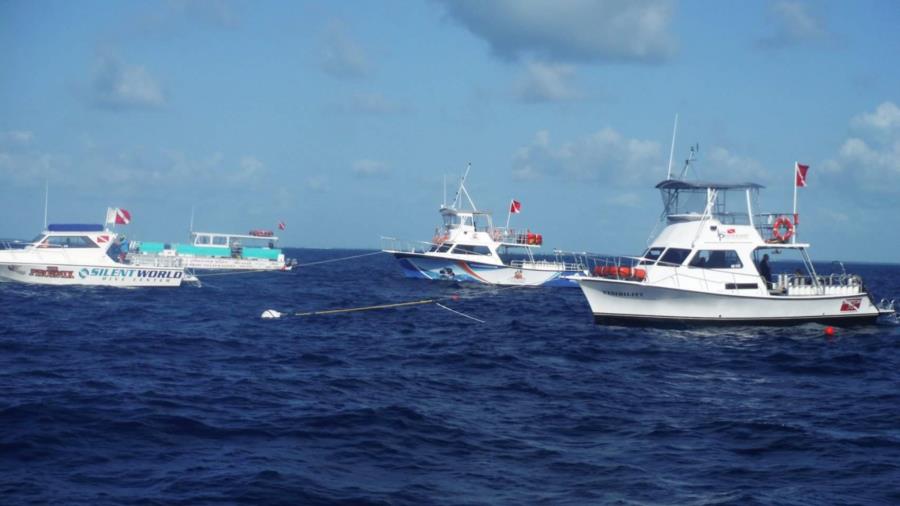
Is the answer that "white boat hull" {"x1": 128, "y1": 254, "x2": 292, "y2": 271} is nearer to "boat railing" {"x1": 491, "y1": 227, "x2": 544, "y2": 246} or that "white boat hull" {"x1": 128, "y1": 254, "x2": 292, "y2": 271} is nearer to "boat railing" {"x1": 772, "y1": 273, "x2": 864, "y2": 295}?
"boat railing" {"x1": 491, "y1": 227, "x2": 544, "y2": 246}

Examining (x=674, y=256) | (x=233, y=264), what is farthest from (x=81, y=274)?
(x=233, y=264)

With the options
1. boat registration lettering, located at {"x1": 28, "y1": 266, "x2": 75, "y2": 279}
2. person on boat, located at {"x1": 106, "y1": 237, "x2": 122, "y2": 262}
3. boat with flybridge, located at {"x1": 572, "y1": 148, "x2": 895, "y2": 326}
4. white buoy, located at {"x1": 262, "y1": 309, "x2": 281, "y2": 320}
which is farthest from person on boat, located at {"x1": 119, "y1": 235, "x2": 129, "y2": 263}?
boat with flybridge, located at {"x1": 572, "y1": 148, "x2": 895, "y2": 326}

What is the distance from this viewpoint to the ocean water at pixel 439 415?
400 inches

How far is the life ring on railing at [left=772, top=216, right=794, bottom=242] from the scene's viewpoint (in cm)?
2928

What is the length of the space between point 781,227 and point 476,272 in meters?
26.4

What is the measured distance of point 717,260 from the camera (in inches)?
1104

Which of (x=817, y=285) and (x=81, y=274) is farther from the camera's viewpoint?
(x=81, y=274)

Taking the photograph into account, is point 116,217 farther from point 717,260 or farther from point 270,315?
point 717,260

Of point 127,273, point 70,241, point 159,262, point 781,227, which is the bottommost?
point 127,273

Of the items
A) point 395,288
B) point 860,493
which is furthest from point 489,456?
point 395,288

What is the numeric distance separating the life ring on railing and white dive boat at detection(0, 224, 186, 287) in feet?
100

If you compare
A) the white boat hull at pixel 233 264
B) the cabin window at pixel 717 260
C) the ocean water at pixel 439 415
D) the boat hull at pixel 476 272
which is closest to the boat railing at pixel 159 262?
the boat hull at pixel 476 272

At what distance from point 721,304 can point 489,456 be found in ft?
58.4

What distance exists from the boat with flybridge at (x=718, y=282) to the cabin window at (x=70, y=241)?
85.4 feet
